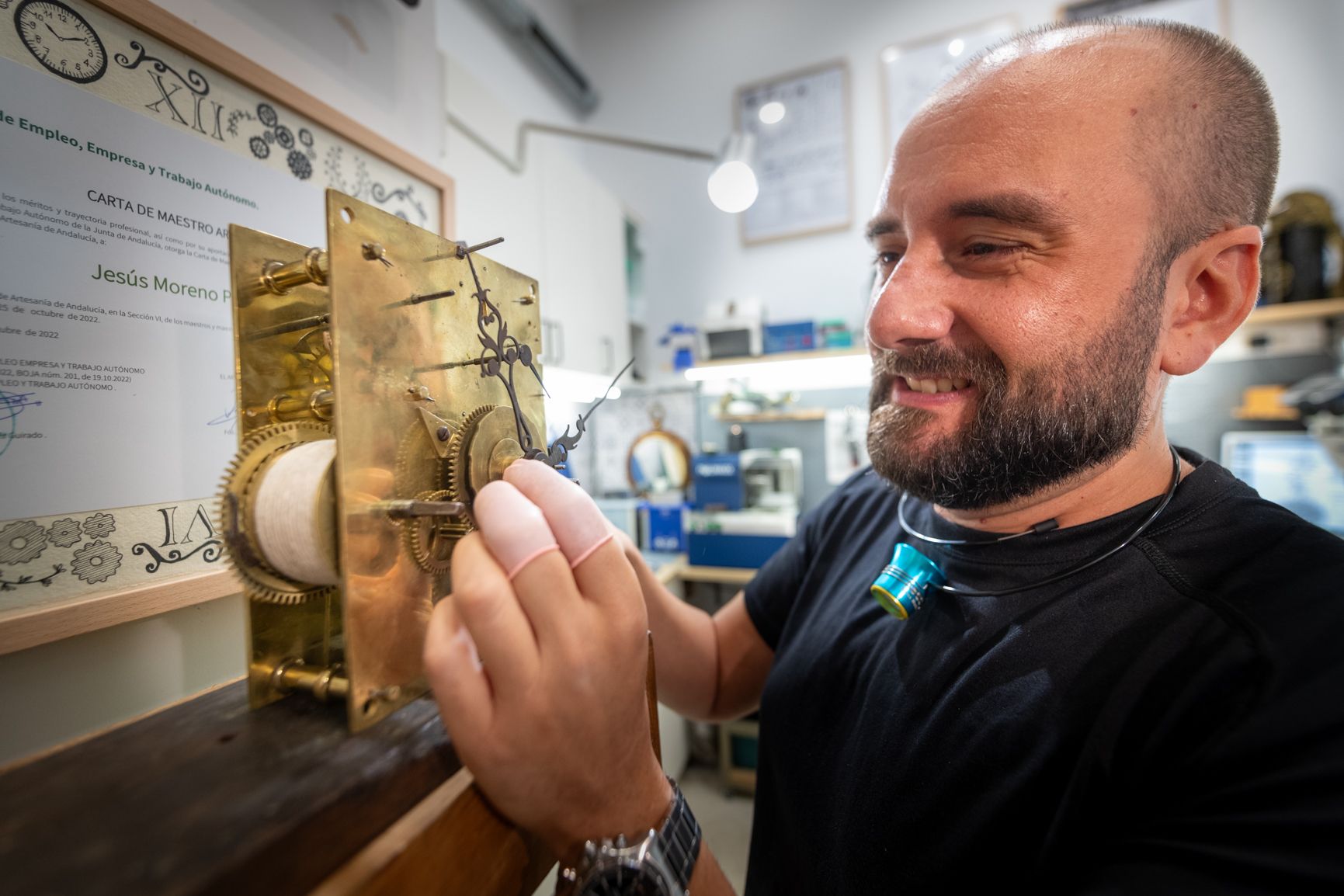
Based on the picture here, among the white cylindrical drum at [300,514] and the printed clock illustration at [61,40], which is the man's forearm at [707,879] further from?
the printed clock illustration at [61,40]

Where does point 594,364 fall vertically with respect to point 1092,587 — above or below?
above

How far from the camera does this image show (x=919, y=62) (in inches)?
101

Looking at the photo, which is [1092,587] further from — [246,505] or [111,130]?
[111,130]

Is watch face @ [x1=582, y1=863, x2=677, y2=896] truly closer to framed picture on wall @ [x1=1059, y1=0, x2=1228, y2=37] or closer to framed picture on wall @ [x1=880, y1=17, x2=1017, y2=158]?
framed picture on wall @ [x1=880, y1=17, x2=1017, y2=158]

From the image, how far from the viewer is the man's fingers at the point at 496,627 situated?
418mm

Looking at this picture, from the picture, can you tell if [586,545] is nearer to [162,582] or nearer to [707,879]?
[707,879]

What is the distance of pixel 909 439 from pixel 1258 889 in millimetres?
509

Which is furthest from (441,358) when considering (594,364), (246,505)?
(594,364)

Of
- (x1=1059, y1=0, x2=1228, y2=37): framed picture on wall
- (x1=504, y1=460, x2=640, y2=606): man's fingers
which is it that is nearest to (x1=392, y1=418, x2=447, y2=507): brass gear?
(x1=504, y1=460, x2=640, y2=606): man's fingers

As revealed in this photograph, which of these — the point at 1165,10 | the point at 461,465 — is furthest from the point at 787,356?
the point at 1165,10

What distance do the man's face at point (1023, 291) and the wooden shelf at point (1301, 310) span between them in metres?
1.94

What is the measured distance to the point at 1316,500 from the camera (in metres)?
1.95
